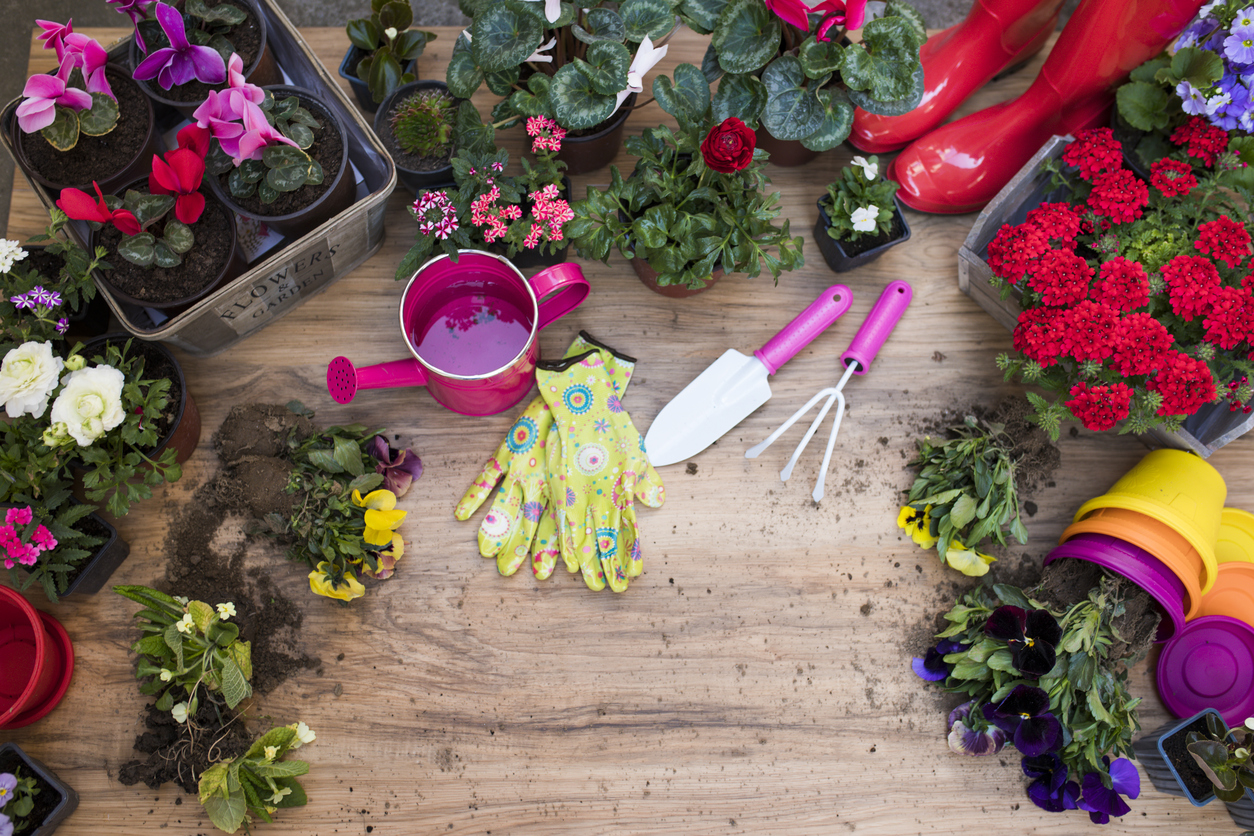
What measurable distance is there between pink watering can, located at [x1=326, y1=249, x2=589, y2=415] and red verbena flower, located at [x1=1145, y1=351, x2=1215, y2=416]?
2.68 ft

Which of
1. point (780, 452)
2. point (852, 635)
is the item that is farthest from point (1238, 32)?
point (852, 635)

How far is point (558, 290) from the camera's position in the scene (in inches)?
45.3

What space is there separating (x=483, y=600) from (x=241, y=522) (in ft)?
1.33

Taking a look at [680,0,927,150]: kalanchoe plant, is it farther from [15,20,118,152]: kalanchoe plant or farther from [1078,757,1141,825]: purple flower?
[1078,757,1141,825]: purple flower

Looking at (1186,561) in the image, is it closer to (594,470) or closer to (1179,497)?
(1179,497)

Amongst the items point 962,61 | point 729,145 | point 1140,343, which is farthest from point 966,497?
point 962,61

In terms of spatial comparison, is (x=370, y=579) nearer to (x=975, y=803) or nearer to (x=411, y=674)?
(x=411, y=674)

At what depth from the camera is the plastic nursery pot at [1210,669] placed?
43.9 inches

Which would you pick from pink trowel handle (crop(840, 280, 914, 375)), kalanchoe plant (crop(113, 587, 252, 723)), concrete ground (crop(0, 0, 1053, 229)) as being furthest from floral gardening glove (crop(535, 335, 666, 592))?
concrete ground (crop(0, 0, 1053, 229))

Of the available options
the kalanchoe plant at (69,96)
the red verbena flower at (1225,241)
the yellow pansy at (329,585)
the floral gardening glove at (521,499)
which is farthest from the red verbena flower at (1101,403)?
the kalanchoe plant at (69,96)

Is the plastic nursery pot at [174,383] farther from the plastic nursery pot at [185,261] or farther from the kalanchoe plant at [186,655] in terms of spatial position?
the kalanchoe plant at [186,655]

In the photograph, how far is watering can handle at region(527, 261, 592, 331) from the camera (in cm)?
110

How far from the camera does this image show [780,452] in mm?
1234

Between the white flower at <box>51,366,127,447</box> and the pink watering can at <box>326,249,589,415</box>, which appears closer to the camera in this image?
the white flower at <box>51,366,127,447</box>
